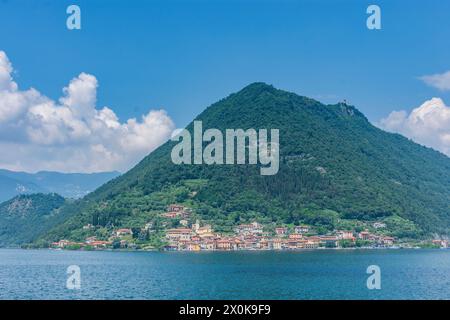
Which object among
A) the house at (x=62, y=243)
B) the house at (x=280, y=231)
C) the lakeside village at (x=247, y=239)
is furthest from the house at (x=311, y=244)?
the house at (x=62, y=243)

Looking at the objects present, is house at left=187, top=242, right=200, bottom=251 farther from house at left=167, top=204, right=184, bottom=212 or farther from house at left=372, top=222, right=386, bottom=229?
house at left=372, top=222, right=386, bottom=229

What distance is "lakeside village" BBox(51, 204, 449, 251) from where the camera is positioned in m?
163

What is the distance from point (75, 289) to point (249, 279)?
21029 millimetres

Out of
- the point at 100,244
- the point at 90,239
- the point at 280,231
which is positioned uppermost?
the point at 280,231

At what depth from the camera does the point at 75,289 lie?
60.8 meters

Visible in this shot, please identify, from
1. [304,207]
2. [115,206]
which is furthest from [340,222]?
[115,206]

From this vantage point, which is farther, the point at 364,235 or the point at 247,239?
the point at 364,235

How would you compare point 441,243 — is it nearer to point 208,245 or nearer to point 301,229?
point 301,229

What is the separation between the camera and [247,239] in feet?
542

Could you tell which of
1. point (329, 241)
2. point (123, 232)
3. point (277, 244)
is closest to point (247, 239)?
point (277, 244)

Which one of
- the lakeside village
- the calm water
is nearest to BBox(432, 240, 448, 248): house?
the lakeside village

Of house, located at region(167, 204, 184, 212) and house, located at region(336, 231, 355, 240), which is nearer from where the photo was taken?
house, located at region(336, 231, 355, 240)

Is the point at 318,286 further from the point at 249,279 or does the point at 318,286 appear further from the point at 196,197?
the point at 196,197

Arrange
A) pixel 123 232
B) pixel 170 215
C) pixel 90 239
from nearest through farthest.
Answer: pixel 123 232 < pixel 170 215 < pixel 90 239
